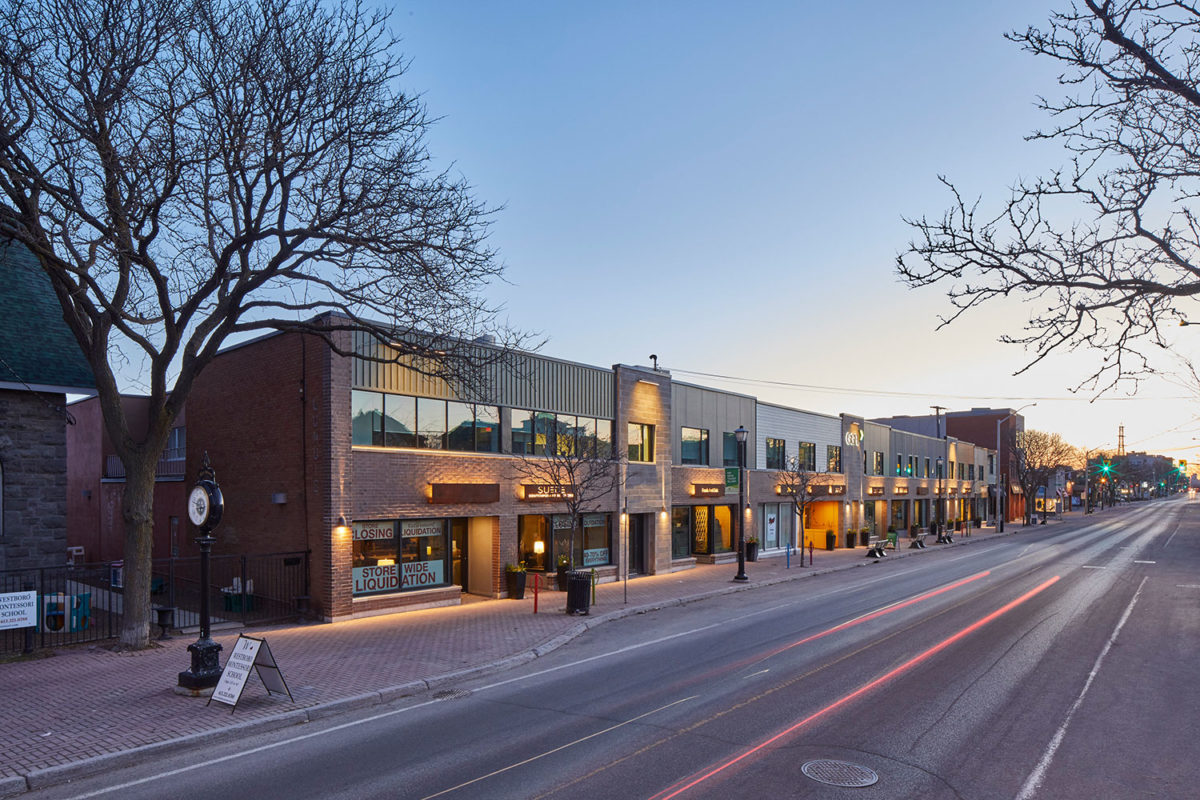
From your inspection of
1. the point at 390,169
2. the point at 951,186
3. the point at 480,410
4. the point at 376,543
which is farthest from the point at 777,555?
the point at 951,186

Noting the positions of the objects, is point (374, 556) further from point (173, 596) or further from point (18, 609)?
point (18, 609)

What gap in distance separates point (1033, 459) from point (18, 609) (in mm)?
88685

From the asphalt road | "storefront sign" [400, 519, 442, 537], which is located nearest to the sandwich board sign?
the asphalt road

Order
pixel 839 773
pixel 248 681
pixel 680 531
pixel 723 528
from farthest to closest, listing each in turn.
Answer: pixel 723 528, pixel 680 531, pixel 248 681, pixel 839 773

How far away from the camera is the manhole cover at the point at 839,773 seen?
8.02m

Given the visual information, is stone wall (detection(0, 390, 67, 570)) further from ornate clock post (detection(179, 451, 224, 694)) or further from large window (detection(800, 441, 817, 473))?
large window (detection(800, 441, 817, 473))

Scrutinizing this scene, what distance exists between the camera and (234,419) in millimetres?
22297

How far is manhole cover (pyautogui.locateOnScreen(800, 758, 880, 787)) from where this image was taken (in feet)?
26.3

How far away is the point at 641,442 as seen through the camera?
29312mm

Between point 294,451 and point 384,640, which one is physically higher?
point 294,451

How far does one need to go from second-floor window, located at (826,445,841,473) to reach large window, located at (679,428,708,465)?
13267 mm

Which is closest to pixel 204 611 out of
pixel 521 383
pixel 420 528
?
pixel 420 528

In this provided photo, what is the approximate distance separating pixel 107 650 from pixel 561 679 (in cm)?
916

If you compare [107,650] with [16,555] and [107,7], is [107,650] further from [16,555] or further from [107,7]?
[107,7]
